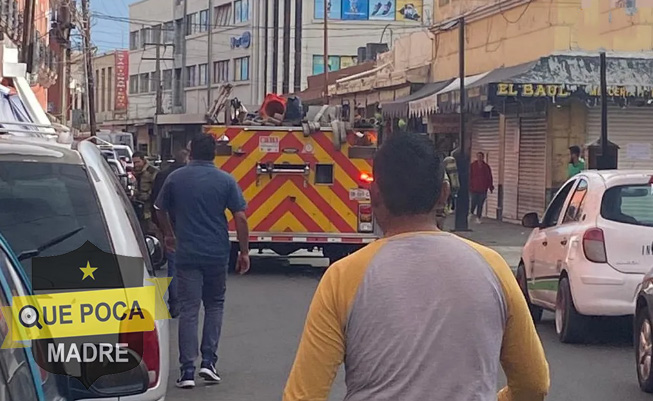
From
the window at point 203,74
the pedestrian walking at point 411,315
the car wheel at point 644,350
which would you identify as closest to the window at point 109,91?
the window at point 203,74

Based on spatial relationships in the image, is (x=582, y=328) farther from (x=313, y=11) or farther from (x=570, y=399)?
(x=313, y=11)

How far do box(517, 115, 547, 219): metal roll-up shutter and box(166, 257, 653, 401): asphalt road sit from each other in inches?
490

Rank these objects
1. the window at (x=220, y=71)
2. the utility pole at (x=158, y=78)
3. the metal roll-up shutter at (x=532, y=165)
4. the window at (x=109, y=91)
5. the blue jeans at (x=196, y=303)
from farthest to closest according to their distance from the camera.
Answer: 1. the window at (x=109, y=91)
2. the utility pole at (x=158, y=78)
3. the window at (x=220, y=71)
4. the metal roll-up shutter at (x=532, y=165)
5. the blue jeans at (x=196, y=303)

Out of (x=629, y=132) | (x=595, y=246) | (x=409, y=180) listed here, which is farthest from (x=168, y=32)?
(x=409, y=180)

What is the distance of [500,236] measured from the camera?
971 inches

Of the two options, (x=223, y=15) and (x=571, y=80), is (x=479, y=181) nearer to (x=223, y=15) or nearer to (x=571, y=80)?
(x=571, y=80)

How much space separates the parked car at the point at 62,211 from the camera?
5309 mm

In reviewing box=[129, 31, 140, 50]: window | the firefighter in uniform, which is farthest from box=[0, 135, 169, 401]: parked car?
box=[129, 31, 140, 50]: window

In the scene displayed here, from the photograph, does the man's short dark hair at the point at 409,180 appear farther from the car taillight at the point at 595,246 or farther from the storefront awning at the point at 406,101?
the storefront awning at the point at 406,101

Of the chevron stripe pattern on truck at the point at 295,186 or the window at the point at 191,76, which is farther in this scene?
the window at the point at 191,76

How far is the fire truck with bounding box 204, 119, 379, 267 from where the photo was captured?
16922mm

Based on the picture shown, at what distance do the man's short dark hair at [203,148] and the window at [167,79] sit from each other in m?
75.3

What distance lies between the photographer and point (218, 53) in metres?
72.8

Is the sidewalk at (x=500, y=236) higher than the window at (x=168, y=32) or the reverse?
the reverse
